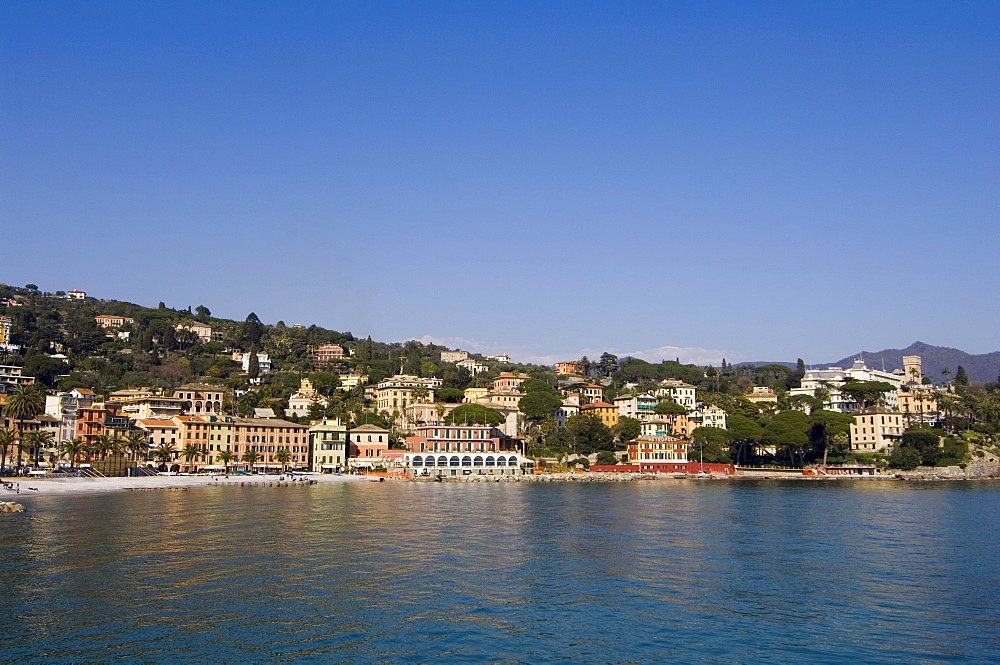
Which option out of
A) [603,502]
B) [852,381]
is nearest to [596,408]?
[852,381]

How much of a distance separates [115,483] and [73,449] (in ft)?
39.5

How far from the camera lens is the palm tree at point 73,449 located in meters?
89.4

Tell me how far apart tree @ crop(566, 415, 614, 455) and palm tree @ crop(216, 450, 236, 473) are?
158 feet

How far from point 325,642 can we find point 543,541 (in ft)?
68.0

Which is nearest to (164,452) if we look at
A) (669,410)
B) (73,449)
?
(73,449)

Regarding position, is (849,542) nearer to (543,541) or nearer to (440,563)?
(543,541)

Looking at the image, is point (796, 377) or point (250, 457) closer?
point (250, 457)

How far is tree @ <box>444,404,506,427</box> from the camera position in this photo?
123m

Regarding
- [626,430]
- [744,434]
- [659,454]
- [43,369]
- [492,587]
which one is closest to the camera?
[492,587]

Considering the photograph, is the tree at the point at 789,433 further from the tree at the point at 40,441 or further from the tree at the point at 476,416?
the tree at the point at 40,441

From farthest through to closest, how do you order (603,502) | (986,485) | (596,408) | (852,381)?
(852,381) < (596,408) < (986,485) < (603,502)

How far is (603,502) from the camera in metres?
66.8

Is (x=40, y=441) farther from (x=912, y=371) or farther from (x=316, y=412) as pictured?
(x=912, y=371)

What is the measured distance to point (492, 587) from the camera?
30.3m
